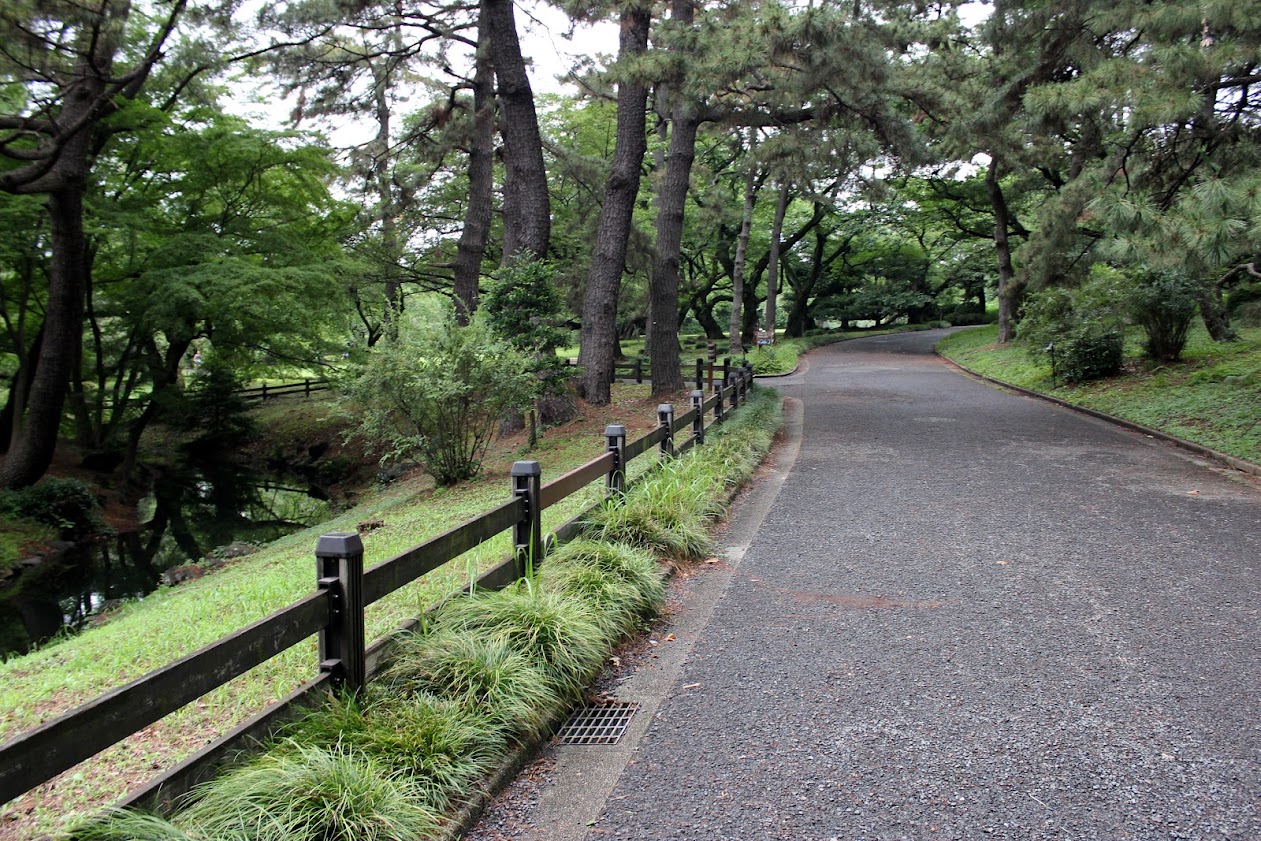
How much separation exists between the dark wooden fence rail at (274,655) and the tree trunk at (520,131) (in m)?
9.85

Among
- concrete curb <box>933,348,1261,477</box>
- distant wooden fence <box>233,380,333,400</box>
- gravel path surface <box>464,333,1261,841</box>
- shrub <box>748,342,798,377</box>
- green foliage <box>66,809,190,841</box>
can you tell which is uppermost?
shrub <box>748,342,798,377</box>

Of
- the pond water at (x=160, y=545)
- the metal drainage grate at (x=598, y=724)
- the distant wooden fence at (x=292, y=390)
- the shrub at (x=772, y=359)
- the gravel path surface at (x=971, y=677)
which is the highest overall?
the shrub at (x=772, y=359)

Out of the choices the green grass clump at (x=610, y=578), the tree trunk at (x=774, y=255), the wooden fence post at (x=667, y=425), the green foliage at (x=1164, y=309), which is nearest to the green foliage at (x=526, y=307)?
the wooden fence post at (x=667, y=425)

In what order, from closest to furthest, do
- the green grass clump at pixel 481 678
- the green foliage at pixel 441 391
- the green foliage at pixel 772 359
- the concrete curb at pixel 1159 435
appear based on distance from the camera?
the green grass clump at pixel 481 678 → the concrete curb at pixel 1159 435 → the green foliage at pixel 441 391 → the green foliage at pixel 772 359

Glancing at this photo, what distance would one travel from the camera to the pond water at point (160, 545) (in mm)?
10609

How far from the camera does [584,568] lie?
5090mm

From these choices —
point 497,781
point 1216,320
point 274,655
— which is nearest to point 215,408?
point 274,655

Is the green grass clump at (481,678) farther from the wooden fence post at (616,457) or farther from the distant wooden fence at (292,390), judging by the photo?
the distant wooden fence at (292,390)

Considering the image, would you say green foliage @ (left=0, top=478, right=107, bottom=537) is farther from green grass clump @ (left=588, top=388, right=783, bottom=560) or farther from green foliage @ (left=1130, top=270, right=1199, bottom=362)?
green foliage @ (left=1130, top=270, right=1199, bottom=362)

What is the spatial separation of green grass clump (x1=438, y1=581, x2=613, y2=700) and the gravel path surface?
0.46 meters

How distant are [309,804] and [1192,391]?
14.7 m

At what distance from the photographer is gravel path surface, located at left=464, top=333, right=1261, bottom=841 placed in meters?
3.09

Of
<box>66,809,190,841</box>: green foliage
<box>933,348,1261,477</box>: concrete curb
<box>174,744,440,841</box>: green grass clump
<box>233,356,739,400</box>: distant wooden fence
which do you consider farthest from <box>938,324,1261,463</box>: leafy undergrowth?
<box>66,809,190,841</box>: green foliage

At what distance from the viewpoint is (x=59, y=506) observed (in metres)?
14.7
